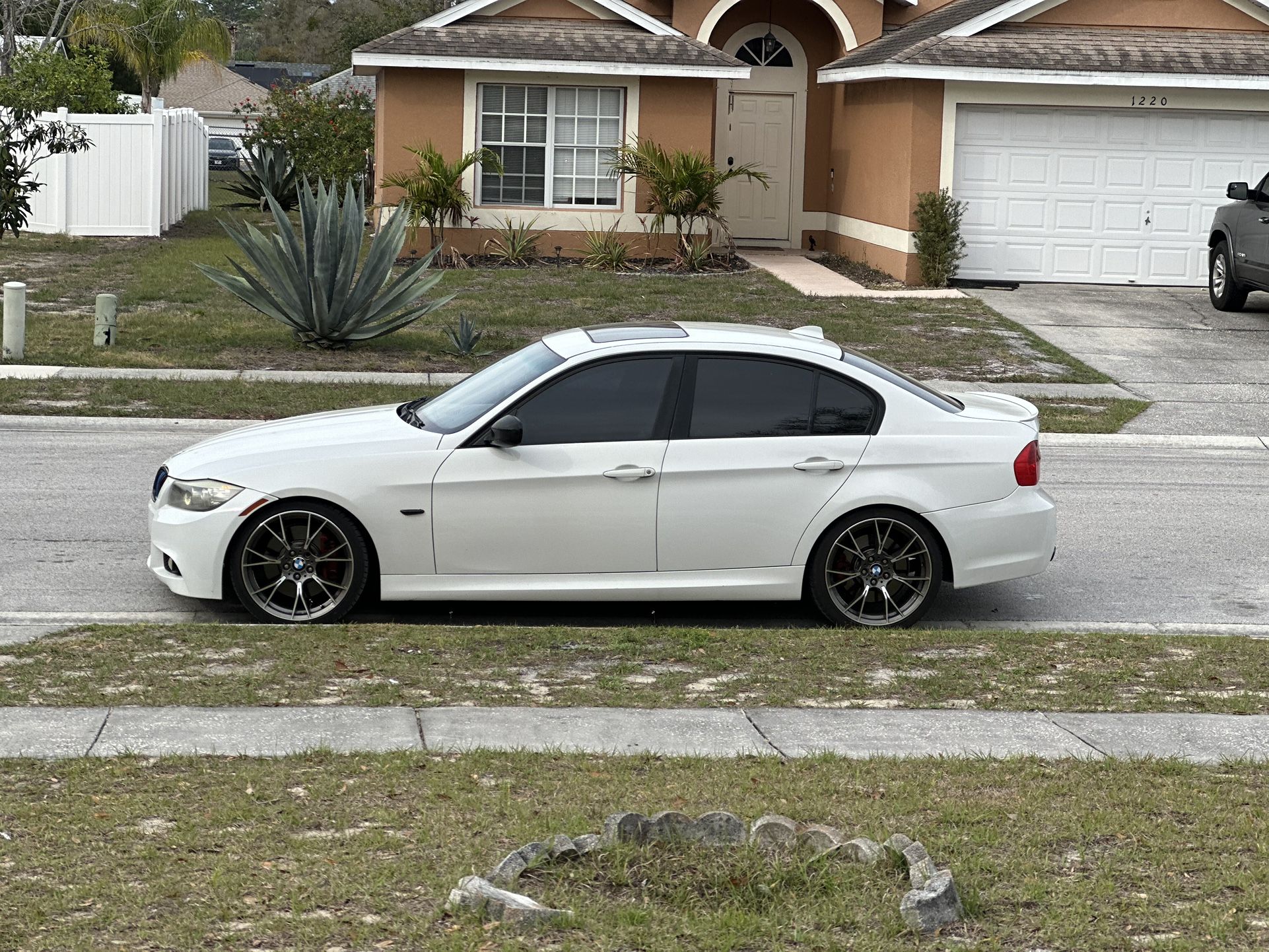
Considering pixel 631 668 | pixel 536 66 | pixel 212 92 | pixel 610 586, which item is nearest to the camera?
pixel 631 668

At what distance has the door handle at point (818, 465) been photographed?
7852 mm

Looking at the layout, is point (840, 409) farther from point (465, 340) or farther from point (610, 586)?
point (465, 340)

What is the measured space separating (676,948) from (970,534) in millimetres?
4367

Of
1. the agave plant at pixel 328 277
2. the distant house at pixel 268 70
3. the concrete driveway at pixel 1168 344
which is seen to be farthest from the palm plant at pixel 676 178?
the distant house at pixel 268 70

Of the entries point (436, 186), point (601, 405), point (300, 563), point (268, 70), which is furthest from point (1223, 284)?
point (268, 70)

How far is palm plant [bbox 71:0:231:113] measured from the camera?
44969 mm

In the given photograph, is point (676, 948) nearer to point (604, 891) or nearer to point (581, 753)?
point (604, 891)

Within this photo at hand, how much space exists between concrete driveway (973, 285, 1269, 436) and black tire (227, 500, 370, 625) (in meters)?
8.73

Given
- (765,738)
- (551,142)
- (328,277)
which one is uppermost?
(551,142)

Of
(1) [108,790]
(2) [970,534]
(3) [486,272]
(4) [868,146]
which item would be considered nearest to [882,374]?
(2) [970,534]

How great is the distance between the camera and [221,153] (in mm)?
68500

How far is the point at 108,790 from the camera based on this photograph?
202 inches

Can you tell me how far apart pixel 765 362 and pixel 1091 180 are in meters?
16.2

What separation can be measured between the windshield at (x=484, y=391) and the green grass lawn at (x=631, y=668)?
3.62 ft
